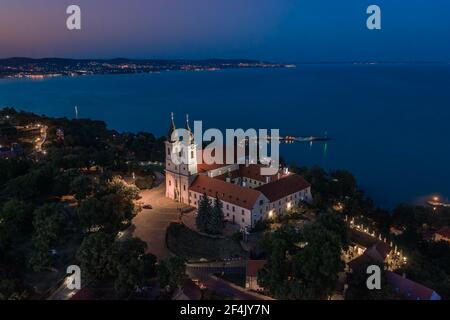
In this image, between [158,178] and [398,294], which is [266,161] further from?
[398,294]

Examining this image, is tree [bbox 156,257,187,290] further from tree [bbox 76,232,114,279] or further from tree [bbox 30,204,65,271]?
tree [bbox 30,204,65,271]

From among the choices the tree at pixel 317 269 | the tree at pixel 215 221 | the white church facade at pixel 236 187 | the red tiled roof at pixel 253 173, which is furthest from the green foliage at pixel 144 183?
the tree at pixel 317 269

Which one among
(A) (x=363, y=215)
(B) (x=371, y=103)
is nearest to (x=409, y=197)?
(A) (x=363, y=215)

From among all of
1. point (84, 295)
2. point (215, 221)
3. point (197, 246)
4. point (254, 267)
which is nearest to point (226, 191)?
point (215, 221)

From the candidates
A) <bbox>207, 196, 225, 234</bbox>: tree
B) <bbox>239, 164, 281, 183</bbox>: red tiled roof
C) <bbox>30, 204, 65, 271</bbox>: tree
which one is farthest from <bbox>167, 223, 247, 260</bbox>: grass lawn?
<bbox>239, 164, 281, 183</bbox>: red tiled roof

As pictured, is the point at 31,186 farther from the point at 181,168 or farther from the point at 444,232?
the point at 444,232

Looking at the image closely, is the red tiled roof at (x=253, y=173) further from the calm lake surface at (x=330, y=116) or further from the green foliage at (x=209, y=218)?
the calm lake surface at (x=330, y=116)
